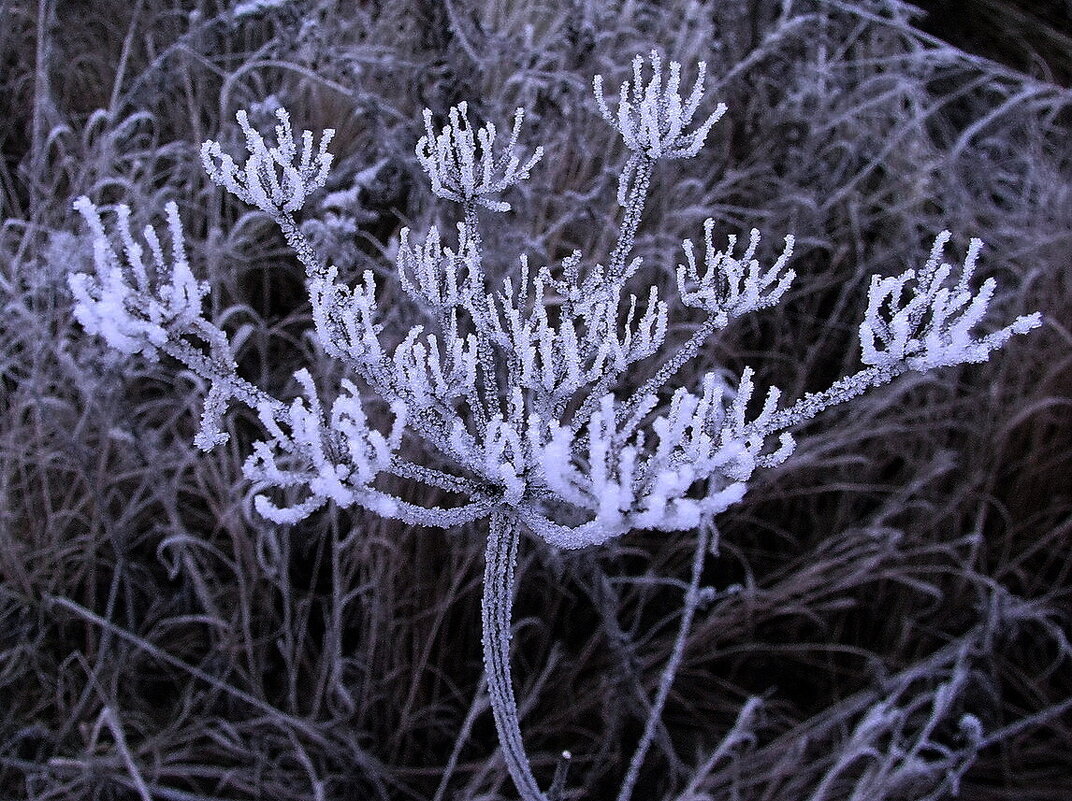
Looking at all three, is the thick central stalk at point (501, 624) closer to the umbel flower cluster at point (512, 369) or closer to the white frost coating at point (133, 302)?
the umbel flower cluster at point (512, 369)

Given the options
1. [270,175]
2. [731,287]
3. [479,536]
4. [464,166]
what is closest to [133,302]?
[270,175]

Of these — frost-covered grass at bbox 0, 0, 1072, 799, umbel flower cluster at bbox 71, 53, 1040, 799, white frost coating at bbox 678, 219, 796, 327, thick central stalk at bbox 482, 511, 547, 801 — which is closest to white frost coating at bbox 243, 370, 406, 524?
umbel flower cluster at bbox 71, 53, 1040, 799

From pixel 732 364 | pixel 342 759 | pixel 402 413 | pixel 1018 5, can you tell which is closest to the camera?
pixel 402 413

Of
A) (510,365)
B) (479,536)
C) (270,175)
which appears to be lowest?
(479,536)

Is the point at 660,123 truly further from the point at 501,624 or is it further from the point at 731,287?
the point at 501,624

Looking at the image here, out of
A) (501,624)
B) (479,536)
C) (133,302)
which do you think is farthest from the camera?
(479,536)

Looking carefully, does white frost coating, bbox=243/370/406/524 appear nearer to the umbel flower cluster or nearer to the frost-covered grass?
the umbel flower cluster

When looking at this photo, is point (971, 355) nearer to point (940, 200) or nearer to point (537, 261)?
point (537, 261)

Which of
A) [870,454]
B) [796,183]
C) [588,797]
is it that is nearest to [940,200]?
[796,183]

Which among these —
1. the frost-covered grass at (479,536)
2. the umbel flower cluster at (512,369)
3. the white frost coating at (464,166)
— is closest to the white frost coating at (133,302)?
the umbel flower cluster at (512,369)
